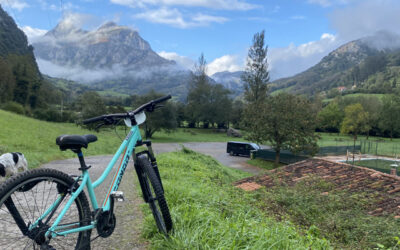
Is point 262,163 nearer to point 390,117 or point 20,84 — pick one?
point 390,117

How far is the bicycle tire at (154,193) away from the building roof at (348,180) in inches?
234

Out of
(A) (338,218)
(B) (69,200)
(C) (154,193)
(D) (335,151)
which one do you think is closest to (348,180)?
(A) (338,218)

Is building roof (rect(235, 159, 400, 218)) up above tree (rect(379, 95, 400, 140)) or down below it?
below

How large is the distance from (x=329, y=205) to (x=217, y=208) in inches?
147

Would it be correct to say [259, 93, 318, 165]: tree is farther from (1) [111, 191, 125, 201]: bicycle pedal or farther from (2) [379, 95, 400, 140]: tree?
(2) [379, 95, 400, 140]: tree

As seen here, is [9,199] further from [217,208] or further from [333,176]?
[333,176]

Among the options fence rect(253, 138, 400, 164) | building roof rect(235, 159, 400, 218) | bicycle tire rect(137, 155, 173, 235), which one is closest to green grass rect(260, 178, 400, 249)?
building roof rect(235, 159, 400, 218)

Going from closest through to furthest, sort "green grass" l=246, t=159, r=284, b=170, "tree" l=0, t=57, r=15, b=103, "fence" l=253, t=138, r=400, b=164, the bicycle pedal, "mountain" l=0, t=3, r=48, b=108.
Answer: the bicycle pedal, "green grass" l=246, t=159, r=284, b=170, "fence" l=253, t=138, r=400, b=164, "tree" l=0, t=57, r=15, b=103, "mountain" l=0, t=3, r=48, b=108

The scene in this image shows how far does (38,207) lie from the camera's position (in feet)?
8.15

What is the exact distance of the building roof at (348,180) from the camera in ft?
24.0

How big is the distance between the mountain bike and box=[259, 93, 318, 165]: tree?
77.8 feet

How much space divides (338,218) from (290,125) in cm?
2069

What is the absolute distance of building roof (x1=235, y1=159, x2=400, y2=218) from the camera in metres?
7.30

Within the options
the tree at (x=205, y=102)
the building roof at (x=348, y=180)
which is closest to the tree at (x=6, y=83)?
the tree at (x=205, y=102)
